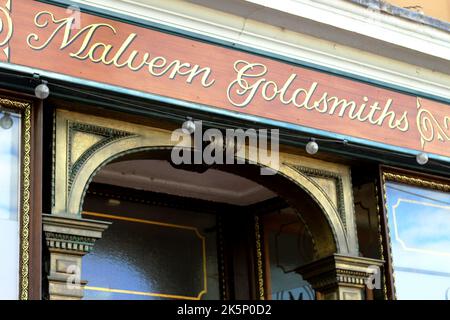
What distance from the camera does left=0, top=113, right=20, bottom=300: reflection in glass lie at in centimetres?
693

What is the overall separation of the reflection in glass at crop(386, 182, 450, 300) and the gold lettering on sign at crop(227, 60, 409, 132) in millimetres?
538

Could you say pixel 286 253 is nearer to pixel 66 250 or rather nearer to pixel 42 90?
pixel 66 250

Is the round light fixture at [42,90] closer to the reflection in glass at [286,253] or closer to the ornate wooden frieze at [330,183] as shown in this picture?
the ornate wooden frieze at [330,183]

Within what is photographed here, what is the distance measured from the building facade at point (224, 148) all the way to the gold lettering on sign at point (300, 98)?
0.01 metres

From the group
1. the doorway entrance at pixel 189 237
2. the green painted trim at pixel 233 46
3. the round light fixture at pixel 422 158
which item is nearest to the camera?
the green painted trim at pixel 233 46

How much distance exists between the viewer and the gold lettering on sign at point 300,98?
8.16 m

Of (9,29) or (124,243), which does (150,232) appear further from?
(9,29)

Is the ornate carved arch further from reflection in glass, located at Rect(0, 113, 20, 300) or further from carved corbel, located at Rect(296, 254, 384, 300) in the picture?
reflection in glass, located at Rect(0, 113, 20, 300)

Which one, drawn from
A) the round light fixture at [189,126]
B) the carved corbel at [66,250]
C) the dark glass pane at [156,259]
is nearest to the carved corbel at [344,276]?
the dark glass pane at [156,259]
